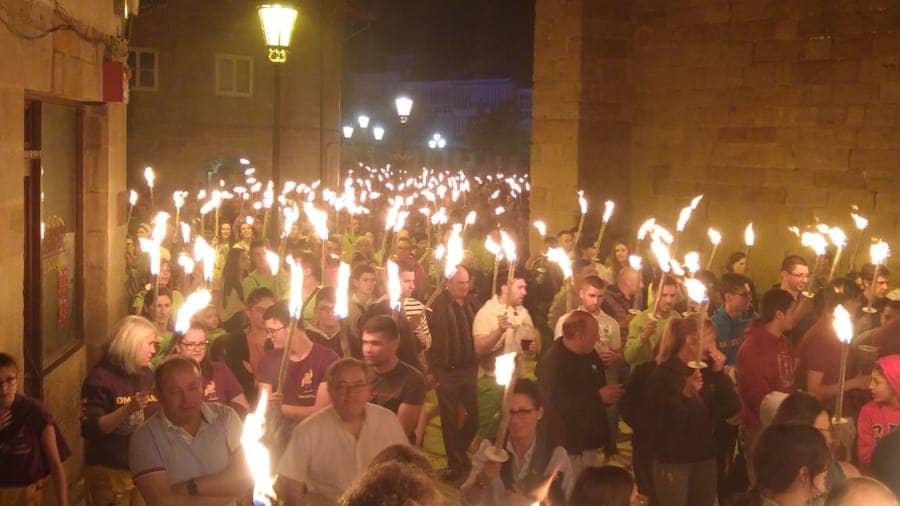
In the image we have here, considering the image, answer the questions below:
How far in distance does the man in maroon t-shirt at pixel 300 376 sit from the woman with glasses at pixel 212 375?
19cm

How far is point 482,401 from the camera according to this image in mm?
8156

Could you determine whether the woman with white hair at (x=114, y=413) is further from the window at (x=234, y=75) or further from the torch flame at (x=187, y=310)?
the window at (x=234, y=75)

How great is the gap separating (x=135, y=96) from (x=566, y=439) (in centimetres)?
3080

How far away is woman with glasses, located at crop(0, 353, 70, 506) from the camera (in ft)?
18.9

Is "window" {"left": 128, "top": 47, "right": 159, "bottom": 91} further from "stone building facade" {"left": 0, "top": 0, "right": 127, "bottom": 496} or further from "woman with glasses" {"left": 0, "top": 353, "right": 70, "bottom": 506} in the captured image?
"woman with glasses" {"left": 0, "top": 353, "right": 70, "bottom": 506}

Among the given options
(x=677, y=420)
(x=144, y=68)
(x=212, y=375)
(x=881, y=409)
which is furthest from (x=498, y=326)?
(x=144, y=68)

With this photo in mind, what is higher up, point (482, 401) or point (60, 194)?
point (60, 194)

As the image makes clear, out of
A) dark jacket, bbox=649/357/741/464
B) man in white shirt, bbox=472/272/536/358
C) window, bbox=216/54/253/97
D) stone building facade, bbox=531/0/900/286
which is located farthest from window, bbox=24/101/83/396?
window, bbox=216/54/253/97

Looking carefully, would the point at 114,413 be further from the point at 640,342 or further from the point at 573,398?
the point at 640,342

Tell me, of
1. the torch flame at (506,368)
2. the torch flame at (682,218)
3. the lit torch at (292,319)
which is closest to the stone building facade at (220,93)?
the torch flame at (682,218)

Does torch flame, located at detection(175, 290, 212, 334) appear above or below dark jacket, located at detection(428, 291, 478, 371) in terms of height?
above

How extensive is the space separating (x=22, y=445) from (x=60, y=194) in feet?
10.9

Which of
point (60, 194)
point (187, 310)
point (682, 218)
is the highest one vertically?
point (60, 194)

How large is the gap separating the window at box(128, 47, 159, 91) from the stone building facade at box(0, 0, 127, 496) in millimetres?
26177
